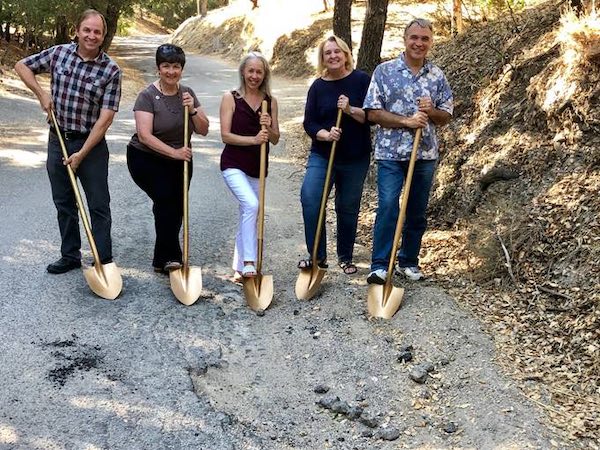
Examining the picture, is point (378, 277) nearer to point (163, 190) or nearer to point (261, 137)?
point (261, 137)

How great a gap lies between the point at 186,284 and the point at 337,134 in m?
1.65

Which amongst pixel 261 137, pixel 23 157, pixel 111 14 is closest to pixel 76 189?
pixel 261 137

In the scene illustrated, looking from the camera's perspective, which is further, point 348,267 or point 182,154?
point 348,267

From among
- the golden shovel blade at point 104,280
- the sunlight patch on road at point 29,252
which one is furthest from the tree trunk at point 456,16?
the golden shovel blade at point 104,280

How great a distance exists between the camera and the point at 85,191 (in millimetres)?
5148

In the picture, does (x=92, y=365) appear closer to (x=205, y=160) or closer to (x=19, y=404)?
(x=19, y=404)

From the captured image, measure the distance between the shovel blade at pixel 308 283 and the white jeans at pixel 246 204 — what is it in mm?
437

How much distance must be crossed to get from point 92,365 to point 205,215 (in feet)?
11.4

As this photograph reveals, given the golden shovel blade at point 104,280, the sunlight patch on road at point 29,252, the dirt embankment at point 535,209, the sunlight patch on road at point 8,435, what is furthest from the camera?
the sunlight patch on road at point 29,252

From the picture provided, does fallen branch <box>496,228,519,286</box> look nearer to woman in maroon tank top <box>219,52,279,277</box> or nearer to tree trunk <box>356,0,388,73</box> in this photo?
woman in maroon tank top <box>219,52,279,277</box>

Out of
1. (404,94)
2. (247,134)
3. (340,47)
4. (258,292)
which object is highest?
(340,47)

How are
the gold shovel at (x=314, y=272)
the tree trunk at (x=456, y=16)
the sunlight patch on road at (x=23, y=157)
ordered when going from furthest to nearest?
the tree trunk at (x=456, y=16), the sunlight patch on road at (x=23, y=157), the gold shovel at (x=314, y=272)

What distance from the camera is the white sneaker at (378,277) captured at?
16.2ft

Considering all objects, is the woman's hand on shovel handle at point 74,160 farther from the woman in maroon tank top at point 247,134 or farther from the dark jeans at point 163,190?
the woman in maroon tank top at point 247,134
